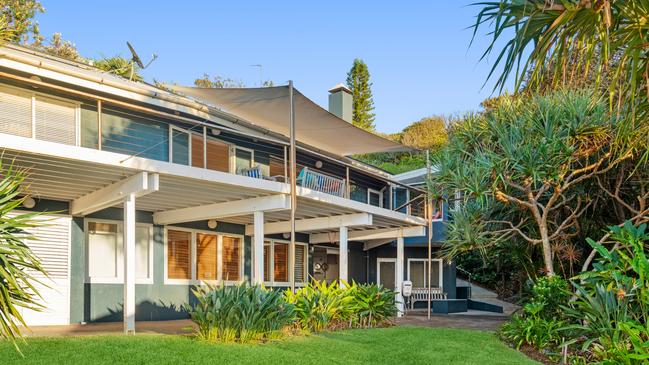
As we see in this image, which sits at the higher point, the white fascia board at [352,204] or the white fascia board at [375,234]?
the white fascia board at [352,204]

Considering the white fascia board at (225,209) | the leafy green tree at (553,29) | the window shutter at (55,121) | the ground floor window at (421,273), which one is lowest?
the ground floor window at (421,273)

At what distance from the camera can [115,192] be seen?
35.5 feet

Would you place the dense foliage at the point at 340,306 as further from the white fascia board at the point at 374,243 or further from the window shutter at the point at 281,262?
the white fascia board at the point at 374,243

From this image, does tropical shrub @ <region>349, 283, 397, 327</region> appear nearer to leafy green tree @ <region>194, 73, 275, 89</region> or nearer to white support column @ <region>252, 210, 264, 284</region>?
white support column @ <region>252, 210, 264, 284</region>

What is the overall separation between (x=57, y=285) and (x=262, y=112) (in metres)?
5.66

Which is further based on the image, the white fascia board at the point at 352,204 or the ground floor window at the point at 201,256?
the ground floor window at the point at 201,256

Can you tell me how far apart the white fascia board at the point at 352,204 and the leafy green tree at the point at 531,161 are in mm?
2273

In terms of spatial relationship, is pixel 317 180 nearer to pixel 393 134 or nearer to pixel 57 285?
pixel 57 285

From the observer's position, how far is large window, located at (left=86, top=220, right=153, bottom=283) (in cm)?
1266

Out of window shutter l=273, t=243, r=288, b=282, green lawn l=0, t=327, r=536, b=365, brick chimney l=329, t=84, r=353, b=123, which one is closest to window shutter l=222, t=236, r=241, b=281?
window shutter l=273, t=243, r=288, b=282

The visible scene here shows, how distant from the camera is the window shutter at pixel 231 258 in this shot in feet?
52.5

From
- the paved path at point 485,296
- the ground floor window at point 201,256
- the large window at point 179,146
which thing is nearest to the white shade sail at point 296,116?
the large window at point 179,146

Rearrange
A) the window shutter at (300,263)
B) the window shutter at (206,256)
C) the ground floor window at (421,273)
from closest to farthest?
the window shutter at (206,256)
the window shutter at (300,263)
the ground floor window at (421,273)

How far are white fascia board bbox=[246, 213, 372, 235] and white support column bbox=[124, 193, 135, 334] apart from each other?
605 cm
